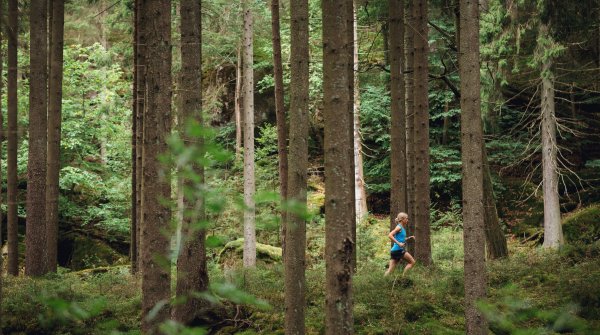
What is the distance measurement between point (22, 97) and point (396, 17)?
50.1ft

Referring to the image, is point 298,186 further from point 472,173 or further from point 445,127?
point 445,127

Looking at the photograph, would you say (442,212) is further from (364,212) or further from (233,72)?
(233,72)

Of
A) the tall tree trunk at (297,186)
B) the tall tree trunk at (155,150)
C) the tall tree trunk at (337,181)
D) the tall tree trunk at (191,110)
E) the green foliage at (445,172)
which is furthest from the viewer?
the green foliage at (445,172)

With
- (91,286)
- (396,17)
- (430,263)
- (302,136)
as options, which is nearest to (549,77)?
(396,17)

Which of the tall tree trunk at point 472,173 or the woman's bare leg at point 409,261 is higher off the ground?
the tall tree trunk at point 472,173

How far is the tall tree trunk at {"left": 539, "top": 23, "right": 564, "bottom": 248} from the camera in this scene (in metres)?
16.8

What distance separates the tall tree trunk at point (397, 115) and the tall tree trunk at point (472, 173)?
14.7ft

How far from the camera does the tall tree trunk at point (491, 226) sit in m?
12.9

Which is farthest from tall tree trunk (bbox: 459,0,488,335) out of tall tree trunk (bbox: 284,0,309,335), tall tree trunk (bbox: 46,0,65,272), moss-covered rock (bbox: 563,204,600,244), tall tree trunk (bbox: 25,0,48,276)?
moss-covered rock (bbox: 563,204,600,244)

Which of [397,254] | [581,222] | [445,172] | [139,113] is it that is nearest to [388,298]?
[397,254]

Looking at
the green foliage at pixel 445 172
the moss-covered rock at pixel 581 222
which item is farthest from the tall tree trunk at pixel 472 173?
the green foliage at pixel 445 172

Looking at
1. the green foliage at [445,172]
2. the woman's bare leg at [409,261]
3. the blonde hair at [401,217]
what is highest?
the green foliage at [445,172]

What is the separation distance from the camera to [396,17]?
1180 centimetres

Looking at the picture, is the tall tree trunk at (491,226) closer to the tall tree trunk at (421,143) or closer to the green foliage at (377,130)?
the tall tree trunk at (421,143)
